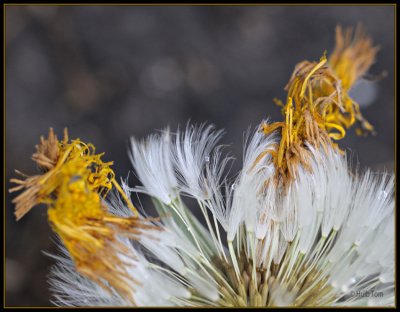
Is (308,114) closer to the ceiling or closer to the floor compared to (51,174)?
closer to the ceiling

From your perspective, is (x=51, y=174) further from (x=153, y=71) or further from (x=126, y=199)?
(x=153, y=71)

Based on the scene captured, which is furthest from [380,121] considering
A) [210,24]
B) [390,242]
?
[390,242]

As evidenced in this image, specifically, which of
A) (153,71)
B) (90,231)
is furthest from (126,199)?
(153,71)

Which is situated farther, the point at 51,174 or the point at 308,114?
the point at 308,114

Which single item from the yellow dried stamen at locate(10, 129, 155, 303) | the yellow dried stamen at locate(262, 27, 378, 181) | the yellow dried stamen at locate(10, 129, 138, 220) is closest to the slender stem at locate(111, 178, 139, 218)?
the yellow dried stamen at locate(10, 129, 138, 220)

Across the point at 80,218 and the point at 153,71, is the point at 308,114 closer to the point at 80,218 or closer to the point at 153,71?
the point at 80,218

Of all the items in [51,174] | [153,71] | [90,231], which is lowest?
[90,231]

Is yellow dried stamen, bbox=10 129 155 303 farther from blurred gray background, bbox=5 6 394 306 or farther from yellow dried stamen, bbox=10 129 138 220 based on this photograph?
blurred gray background, bbox=5 6 394 306

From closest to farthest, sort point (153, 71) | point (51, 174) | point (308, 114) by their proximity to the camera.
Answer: point (51, 174) → point (308, 114) → point (153, 71)

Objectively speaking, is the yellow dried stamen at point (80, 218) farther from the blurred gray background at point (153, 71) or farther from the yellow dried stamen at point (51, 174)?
the blurred gray background at point (153, 71)

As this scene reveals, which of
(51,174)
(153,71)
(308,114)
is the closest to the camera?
(51,174)
